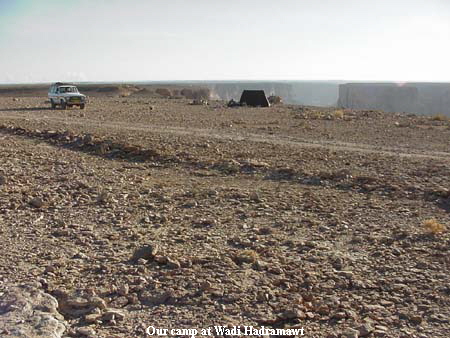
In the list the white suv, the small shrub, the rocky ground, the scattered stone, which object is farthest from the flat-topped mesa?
the scattered stone

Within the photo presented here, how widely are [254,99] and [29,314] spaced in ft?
101

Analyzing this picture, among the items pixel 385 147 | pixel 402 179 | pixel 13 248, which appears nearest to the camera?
Answer: pixel 13 248

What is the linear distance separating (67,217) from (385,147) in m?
9.47

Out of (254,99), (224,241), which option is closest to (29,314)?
(224,241)

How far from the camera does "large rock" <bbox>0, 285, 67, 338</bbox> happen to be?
373cm

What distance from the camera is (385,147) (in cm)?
1358

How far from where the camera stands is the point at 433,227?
20.3ft

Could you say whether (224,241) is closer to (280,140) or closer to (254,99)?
(280,140)

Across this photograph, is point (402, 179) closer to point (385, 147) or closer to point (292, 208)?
point (292, 208)

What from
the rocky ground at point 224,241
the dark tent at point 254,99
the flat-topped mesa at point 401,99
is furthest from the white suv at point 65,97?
the flat-topped mesa at point 401,99

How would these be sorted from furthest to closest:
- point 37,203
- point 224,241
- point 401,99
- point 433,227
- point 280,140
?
1. point 401,99
2. point 280,140
3. point 37,203
4. point 433,227
5. point 224,241

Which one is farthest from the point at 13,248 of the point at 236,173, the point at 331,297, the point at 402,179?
the point at 402,179

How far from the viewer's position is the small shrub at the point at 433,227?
613 cm

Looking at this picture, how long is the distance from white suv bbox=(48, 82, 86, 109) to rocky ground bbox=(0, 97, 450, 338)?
17.1 metres
